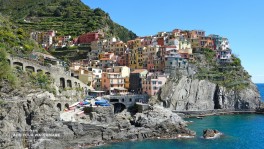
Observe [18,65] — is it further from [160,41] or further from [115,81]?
[160,41]

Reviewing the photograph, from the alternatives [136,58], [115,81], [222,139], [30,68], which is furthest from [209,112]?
[30,68]

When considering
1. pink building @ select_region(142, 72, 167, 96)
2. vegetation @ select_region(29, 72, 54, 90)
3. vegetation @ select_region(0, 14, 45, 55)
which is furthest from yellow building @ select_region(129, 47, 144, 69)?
vegetation @ select_region(29, 72, 54, 90)

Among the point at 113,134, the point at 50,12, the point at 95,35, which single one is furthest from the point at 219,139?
the point at 50,12

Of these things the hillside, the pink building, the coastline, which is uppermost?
the hillside

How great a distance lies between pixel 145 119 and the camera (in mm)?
58594

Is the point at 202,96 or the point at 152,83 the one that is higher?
the point at 152,83

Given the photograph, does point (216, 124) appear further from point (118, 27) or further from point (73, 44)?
point (118, 27)

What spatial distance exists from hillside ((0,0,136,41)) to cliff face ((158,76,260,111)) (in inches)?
1567

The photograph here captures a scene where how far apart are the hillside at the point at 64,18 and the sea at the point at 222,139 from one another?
5374cm

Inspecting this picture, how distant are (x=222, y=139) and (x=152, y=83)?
24.7 m

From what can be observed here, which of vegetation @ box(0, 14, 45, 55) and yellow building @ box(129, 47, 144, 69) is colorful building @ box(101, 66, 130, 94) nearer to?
yellow building @ box(129, 47, 144, 69)

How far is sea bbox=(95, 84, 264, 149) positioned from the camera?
5000 cm

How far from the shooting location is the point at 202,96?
82.5 m

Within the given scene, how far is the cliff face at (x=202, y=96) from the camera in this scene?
77.9 meters
